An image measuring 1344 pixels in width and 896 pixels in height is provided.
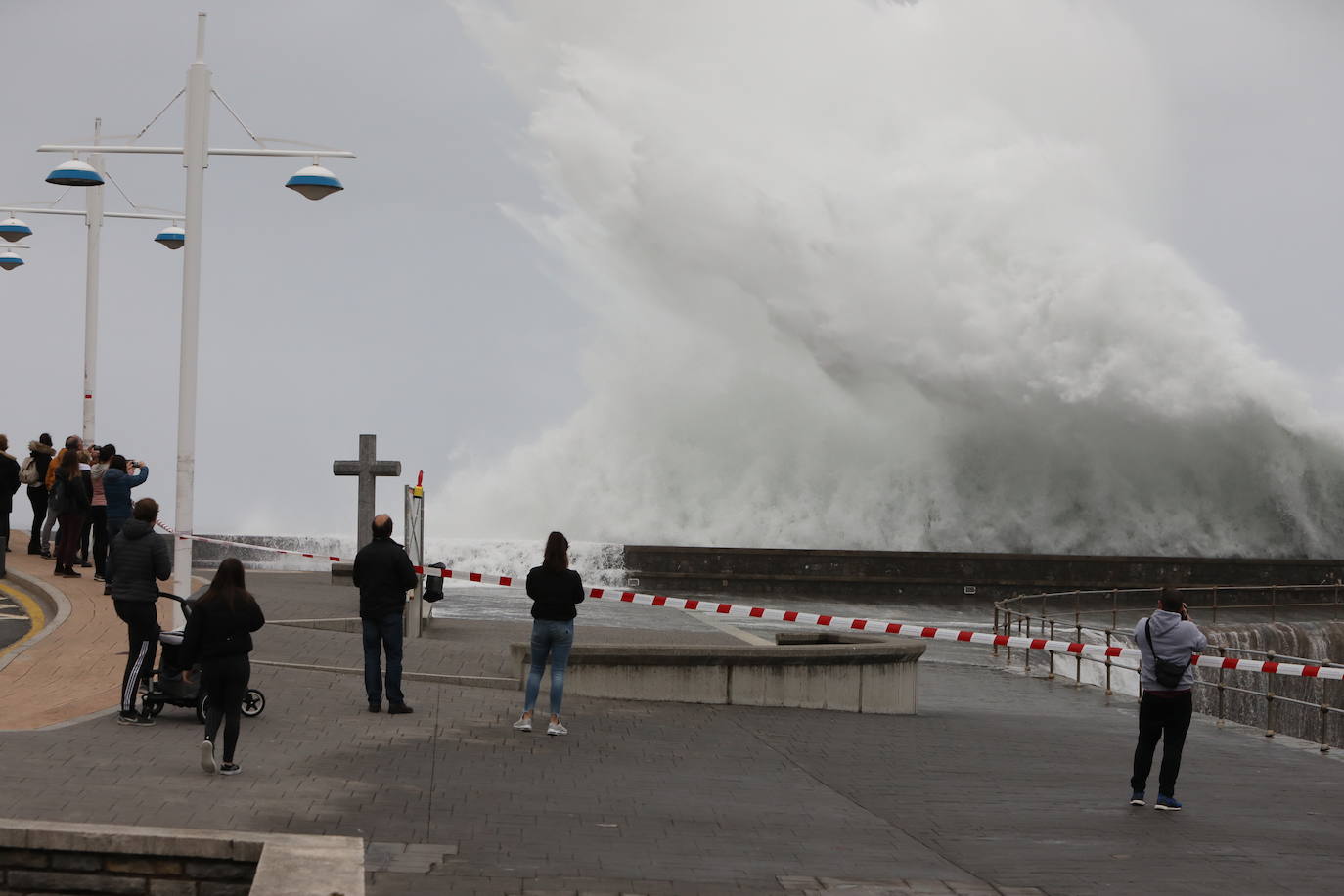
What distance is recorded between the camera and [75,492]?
716 inches

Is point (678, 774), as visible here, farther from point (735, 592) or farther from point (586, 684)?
point (735, 592)

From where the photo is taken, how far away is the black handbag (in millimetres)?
10039

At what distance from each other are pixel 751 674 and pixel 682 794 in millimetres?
4804

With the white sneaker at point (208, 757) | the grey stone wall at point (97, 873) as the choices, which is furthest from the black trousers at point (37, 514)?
the grey stone wall at point (97, 873)

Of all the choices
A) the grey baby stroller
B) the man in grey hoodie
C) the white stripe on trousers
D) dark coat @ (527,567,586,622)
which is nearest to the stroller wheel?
the grey baby stroller

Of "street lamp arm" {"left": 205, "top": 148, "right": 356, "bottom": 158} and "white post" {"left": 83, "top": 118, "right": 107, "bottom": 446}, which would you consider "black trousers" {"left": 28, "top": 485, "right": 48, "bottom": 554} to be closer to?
"white post" {"left": 83, "top": 118, "right": 107, "bottom": 446}

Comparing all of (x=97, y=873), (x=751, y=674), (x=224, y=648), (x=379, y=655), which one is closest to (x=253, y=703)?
(x=379, y=655)

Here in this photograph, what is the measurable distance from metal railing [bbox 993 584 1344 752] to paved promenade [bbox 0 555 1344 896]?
19.0 ft

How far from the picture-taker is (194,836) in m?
6.55

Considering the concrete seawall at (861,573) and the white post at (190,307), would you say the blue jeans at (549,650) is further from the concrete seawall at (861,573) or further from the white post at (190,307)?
the concrete seawall at (861,573)

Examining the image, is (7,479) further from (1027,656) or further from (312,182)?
(1027,656)

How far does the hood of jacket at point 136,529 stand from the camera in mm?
10633

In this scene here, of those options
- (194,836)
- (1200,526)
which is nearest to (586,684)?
(194,836)

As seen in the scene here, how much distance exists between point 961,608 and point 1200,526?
683 inches
